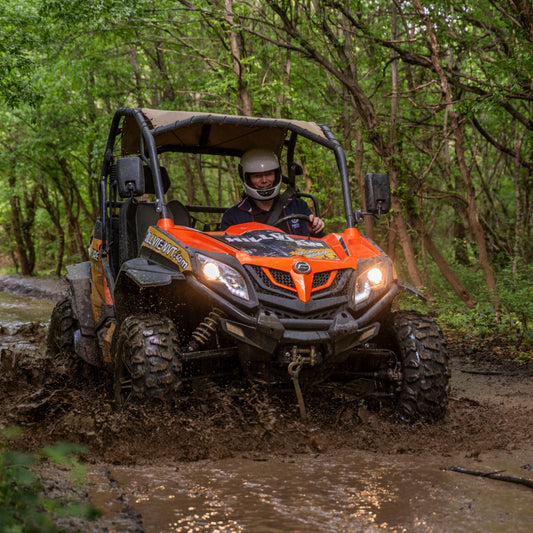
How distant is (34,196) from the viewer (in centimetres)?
3000

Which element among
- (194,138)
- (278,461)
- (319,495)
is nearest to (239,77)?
(194,138)

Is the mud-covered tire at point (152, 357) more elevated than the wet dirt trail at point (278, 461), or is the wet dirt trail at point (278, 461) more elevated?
the mud-covered tire at point (152, 357)

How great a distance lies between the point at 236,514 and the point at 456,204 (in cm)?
1298

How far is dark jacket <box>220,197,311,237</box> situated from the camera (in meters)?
5.73

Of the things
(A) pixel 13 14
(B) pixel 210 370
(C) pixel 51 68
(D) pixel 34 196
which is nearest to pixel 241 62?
(A) pixel 13 14

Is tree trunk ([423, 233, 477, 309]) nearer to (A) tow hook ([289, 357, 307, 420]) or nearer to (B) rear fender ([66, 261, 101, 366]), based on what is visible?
(B) rear fender ([66, 261, 101, 366])

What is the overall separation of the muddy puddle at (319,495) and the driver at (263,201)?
230 cm

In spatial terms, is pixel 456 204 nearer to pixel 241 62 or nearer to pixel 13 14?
pixel 241 62

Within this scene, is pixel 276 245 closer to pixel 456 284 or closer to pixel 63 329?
pixel 63 329

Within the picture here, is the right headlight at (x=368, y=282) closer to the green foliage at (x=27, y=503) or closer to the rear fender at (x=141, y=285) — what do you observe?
the rear fender at (x=141, y=285)

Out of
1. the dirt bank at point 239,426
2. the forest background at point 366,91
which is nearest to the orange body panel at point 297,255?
the dirt bank at point 239,426

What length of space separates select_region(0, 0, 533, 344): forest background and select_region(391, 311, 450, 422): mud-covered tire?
3.70 m

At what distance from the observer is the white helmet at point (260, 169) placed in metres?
5.82

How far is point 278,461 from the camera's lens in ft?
12.7
